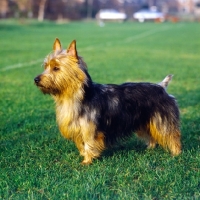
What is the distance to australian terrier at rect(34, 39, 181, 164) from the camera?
5.53 m

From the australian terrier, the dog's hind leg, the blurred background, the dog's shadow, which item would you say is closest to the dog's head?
the australian terrier

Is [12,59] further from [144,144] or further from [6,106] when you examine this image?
[144,144]

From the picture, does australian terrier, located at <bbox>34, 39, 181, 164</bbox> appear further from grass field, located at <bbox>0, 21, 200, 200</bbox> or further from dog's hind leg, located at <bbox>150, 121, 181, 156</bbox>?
grass field, located at <bbox>0, 21, 200, 200</bbox>

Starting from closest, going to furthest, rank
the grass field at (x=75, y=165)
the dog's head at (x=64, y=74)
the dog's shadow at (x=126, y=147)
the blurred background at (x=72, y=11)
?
1. the grass field at (x=75, y=165)
2. the dog's head at (x=64, y=74)
3. the dog's shadow at (x=126, y=147)
4. the blurred background at (x=72, y=11)

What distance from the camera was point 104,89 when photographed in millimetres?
6008

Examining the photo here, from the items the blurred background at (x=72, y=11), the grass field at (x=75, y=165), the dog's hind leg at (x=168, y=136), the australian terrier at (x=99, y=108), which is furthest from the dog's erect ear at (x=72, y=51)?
the blurred background at (x=72, y=11)

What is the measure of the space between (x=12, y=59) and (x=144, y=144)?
544 inches

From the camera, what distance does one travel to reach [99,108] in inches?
228

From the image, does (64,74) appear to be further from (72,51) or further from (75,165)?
(75,165)

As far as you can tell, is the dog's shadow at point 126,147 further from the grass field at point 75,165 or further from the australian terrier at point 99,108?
the australian terrier at point 99,108

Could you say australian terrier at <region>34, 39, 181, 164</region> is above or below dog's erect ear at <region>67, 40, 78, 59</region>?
below

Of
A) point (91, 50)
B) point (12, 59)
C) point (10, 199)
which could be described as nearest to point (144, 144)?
point (10, 199)

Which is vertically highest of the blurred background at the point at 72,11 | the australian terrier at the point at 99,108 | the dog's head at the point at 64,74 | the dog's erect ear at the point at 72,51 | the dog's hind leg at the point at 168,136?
the dog's erect ear at the point at 72,51

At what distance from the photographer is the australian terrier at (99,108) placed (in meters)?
5.53
